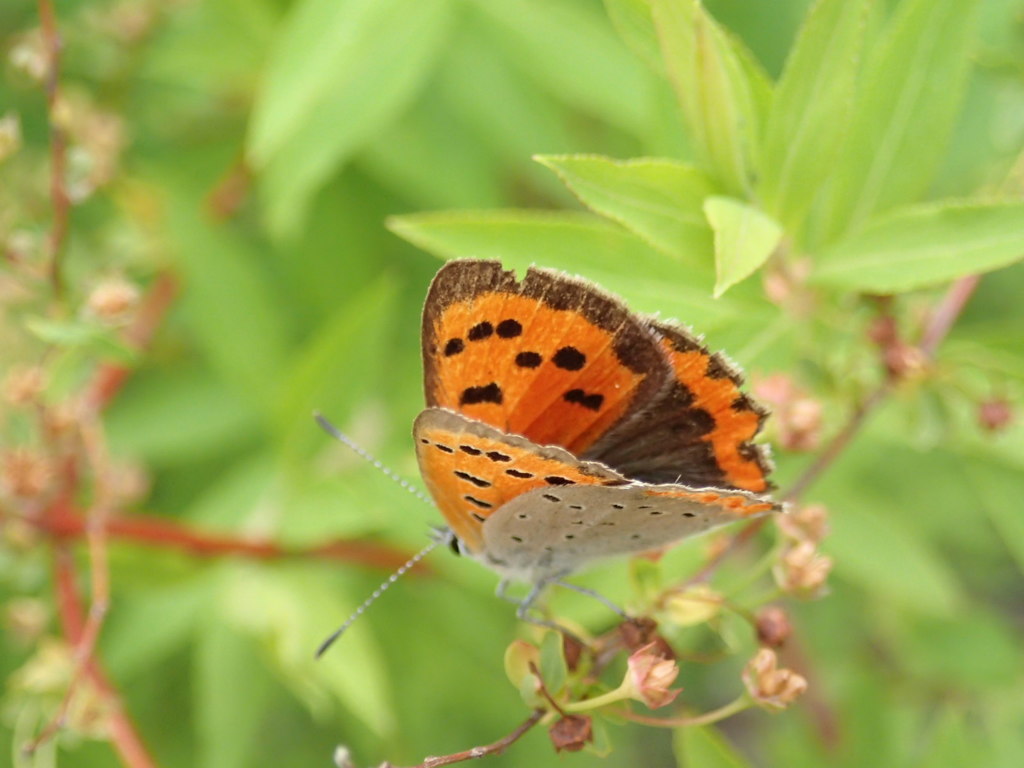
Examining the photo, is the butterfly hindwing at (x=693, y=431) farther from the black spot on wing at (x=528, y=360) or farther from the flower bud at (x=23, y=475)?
the flower bud at (x=23, y=475)

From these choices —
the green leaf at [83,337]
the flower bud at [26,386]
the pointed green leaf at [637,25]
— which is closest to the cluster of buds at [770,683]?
the pointed green leaf at [637,25]

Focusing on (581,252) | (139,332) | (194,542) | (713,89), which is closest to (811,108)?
(713,89)

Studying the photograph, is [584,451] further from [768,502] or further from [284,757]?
[284,757]

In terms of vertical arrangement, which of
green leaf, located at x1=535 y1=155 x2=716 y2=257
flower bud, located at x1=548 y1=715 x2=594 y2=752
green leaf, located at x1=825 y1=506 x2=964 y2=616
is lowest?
green leaf, located at x1=825 y1=506 x2=964 y2=616

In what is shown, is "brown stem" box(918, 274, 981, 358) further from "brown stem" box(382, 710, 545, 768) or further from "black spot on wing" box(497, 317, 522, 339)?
"brown stem" box(382, 710, 545, 768)

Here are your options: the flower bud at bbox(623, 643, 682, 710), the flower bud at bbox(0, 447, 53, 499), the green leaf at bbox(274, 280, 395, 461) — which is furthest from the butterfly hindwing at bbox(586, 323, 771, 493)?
the flower bud at bbox(0, 447, 53, 499)

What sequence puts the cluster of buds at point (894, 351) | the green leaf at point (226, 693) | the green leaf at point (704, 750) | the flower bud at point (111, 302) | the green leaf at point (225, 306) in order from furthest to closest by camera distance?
the green leaf at point (225, 306)
the green leaf at point (226, 693)
the flower bud at point (111, 302)
the cluster of buds at point (894, 351)
the green leaf at point (704, 750)
